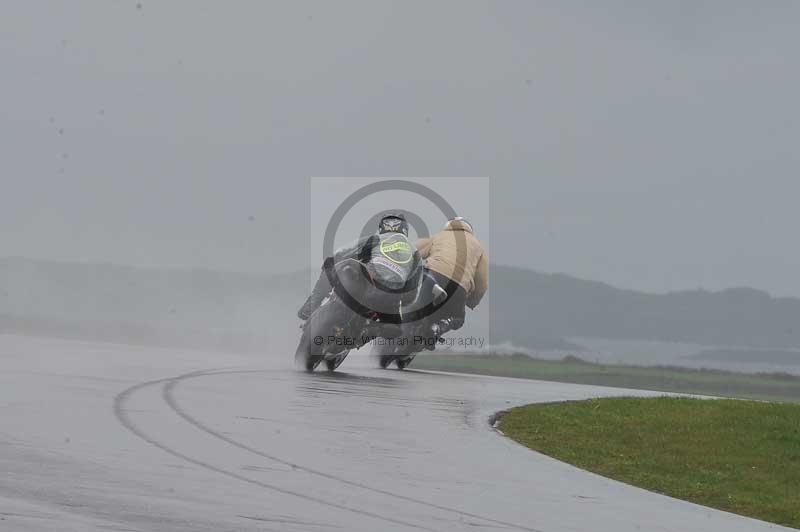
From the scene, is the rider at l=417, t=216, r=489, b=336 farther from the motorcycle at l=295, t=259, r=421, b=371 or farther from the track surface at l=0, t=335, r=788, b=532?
the track surface at l=0, t=335, r=788, b=532

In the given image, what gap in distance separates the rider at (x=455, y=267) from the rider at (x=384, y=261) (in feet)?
4.53

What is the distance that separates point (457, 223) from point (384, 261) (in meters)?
3.04

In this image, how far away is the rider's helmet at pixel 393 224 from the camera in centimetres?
1844

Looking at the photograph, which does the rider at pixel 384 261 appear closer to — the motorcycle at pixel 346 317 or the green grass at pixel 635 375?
the motorcycle at pixel 346 317

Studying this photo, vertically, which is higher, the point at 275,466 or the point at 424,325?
the point at 424,325

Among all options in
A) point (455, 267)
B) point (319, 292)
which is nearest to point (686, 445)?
point (319, 292)

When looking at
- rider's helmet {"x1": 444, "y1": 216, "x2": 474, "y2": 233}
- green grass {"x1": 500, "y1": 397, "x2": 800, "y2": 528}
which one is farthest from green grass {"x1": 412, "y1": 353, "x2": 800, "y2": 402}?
green grass {"x1": 500, "y1": 397, "x2": 800, "y2": 528}

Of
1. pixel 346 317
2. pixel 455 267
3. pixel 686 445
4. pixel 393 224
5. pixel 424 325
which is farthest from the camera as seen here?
pixel 455 267

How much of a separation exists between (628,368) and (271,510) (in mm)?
40517

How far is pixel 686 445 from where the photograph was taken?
13.0m

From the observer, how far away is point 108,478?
27.8 feet

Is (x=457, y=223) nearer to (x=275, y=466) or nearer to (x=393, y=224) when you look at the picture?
(x=393, y=224)

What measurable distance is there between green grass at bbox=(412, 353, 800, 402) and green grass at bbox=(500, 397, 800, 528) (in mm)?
18711

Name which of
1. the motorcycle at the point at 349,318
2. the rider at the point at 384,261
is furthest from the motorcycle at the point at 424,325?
the rider at the point at 384,261
